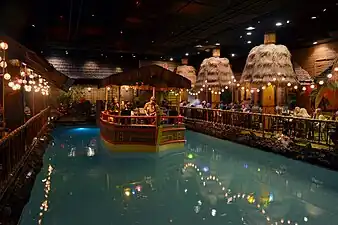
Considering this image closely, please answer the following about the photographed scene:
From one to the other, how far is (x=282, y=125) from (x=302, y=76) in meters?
4.29

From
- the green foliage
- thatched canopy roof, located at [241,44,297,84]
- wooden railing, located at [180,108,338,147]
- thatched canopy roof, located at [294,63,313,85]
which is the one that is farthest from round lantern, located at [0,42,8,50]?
the green foliage

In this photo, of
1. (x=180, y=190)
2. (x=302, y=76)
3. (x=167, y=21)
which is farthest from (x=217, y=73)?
(x=180, y=190)

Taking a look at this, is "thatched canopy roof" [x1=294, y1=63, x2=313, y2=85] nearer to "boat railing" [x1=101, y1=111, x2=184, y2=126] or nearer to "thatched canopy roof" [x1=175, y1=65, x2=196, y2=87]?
"boat railing" [x1=101, y1=111, x2=184, y2=126]

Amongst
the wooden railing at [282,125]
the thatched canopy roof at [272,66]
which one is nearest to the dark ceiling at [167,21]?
the thatched canopy roof at [272,66]

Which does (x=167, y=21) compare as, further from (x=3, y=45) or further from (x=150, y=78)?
(x=3, y=45)

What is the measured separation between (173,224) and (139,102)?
16.9m

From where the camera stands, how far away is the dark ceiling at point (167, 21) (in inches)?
354

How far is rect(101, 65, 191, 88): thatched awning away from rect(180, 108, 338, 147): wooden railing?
295 centimetres

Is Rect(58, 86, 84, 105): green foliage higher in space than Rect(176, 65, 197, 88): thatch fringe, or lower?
lower

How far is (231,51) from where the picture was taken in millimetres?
17953

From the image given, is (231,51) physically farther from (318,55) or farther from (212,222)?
(212,222)

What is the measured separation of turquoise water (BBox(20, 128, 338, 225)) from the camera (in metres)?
4.97

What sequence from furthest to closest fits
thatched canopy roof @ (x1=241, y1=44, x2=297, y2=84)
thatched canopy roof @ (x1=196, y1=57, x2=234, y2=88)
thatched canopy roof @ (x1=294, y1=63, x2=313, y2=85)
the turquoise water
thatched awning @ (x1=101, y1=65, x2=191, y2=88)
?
1. thatched canopy roof @ (x1=196, y1=57, x2=234, y2=88)
2. thatched canopy roof @ (x1=294, y1=63, x2=313, y2=85)
3. thatched canopy roof @ (x1=241, y1=44, x2=297, y2=84)
4. thatched awning @ (x1=101, y1=65, x2=191, y2=88)
5. the turquoise water

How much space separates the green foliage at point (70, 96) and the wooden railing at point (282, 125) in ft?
35.2
